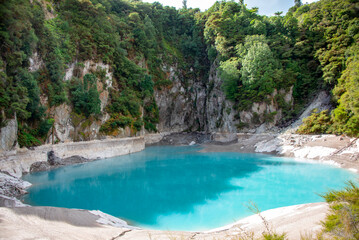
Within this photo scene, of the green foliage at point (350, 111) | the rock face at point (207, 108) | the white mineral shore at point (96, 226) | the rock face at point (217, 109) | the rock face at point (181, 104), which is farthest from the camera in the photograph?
the rock face at point (181, 104)

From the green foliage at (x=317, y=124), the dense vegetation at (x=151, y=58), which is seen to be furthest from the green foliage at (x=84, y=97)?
the green foliage at (x=317, y=124)

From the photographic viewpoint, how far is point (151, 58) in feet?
143

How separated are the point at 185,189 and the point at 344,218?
10948mm

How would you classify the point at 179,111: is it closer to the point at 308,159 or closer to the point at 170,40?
the point at 170,40

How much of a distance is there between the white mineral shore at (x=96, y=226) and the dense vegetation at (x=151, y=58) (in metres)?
12.1

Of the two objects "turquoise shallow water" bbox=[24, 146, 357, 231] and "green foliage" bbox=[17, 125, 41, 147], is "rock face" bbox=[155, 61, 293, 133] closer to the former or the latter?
"turquoise shallow water" bbox=[24, 146, 357, 231]

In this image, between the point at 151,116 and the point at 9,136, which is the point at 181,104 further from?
the point at 9,136

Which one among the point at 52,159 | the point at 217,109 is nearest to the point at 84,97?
the point at 52,159

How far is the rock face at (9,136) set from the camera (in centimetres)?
1616

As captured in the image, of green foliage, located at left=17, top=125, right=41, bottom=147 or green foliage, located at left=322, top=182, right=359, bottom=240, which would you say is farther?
green foliage, located at left=17, top=125, right=41, bottom=147

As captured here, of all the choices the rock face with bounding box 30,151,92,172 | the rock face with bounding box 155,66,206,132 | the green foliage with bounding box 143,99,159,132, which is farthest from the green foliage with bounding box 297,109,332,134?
the rock face with bounding box 30,151,92,172

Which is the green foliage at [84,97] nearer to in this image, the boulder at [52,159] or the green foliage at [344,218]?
the boulder at [52,159]

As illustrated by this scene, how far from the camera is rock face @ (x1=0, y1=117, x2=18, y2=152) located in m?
16.2

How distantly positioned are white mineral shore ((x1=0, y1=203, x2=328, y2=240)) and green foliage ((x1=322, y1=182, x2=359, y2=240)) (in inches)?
18.1
